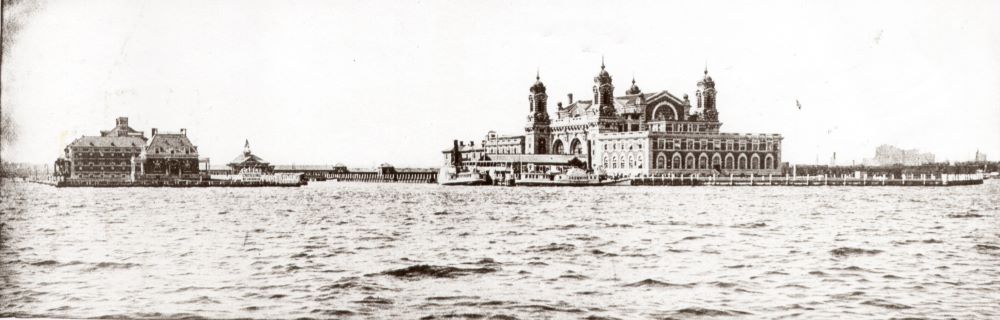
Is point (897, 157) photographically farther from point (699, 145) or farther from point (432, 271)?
point (699, 145)

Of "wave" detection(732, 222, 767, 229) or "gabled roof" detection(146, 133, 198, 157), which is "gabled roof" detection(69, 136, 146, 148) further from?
"wave" detection(732, 222, 767, 229)

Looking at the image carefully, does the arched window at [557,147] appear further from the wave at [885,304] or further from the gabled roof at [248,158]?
the wave at [885,304]

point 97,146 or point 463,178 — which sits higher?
point 97,146

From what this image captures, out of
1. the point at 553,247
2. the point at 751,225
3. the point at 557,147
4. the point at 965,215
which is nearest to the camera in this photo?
the point at 553,247

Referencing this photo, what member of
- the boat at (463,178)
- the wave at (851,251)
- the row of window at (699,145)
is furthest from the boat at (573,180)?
the wave at (851,251)

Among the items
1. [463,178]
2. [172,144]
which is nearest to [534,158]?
[463,178]

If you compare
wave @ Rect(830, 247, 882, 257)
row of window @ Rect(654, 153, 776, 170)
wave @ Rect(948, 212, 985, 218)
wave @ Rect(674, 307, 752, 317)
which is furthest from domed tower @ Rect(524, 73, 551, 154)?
wave @ Rect(674, 307, 752, 317)
